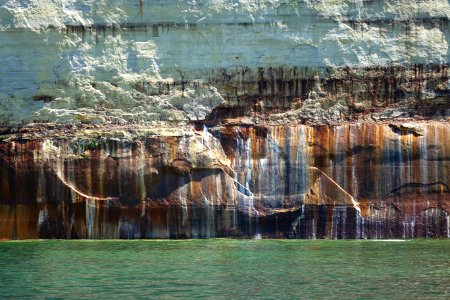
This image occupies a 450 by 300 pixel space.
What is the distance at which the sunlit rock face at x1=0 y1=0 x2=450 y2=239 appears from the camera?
21562 millimetres

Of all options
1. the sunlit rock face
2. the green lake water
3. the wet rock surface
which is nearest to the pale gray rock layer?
the sunlit rock face

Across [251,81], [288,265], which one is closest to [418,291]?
[288,265]

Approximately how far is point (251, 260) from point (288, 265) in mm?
988

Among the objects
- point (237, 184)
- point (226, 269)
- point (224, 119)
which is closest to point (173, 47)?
point (224, 119)

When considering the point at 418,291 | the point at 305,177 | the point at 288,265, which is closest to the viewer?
the point at 418,291

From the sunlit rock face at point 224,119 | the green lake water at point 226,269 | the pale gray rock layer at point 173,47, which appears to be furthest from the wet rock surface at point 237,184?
the pale gray rock layer at point 173,47

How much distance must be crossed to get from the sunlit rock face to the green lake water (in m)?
0.96

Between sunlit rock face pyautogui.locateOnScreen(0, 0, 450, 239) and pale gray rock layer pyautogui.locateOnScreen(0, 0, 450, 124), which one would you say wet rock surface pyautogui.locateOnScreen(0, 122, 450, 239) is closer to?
sunlit rock face pyautogui.locateOnScreen(0, 0, 450, 239)

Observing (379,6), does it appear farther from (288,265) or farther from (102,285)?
(102,285)

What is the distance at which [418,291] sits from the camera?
1409cm

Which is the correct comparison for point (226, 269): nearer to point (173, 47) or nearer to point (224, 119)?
point (224, 119)

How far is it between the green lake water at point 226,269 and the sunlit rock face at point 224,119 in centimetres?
96

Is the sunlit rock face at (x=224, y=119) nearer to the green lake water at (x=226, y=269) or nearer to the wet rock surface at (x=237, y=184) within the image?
the wet rock surface at (x=237, y=184)

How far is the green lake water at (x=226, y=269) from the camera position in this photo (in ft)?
46.5
